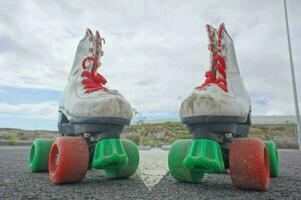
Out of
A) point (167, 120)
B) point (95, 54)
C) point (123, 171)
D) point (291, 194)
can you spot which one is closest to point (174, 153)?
point (123, 171)

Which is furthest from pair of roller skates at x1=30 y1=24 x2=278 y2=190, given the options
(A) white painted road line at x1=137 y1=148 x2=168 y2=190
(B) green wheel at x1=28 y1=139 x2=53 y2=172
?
(B) green wheel at x1=28 y1=139 x2=53 y2=172

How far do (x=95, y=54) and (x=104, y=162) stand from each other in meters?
0.93

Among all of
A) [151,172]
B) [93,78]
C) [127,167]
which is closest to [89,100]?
[93,78]

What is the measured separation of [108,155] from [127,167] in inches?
14.4

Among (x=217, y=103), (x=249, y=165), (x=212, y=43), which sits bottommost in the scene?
(x=249, y=165)

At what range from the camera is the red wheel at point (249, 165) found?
1.64 m

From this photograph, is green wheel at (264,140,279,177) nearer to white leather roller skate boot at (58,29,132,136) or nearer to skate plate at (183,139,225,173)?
skate plate at (183,139,225,173)

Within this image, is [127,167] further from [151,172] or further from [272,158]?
[272,158]

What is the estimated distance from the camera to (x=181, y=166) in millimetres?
1996

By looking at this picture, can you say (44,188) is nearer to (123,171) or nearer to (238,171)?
(123,171)

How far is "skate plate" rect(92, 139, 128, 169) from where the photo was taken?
184 cm

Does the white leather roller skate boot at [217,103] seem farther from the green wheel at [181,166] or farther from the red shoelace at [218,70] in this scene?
the green wheel at [181,166]

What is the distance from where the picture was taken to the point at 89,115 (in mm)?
1954

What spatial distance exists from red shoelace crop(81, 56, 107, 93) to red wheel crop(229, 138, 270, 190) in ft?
3.16
